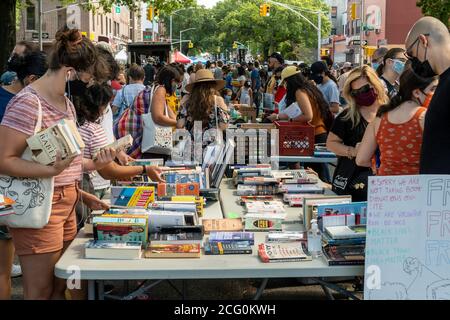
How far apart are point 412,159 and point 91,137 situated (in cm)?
195

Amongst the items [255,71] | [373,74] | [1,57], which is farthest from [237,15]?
[373,74]

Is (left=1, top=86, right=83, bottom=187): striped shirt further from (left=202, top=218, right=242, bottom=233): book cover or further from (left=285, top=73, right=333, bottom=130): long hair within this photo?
(left=285, top=73, right=333, bottom=130): long hair

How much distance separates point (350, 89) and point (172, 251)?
7.39 feet

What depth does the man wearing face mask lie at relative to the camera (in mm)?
10070

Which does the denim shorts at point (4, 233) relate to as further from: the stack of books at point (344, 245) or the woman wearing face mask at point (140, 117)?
→ the woman wearing face mask at point (140, 117)

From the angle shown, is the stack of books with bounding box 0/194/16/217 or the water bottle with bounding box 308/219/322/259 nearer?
the stack of books with bounding box 0/194/16/217

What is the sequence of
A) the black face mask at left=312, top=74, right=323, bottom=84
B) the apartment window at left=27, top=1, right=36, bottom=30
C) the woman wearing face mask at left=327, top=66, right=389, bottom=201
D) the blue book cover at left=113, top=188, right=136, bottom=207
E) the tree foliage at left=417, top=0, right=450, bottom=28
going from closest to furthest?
1. the blue book cover at left=113, top=188, right=136, bottom=207
2. the woman wearing face mask at left=327, top=66, right=389, bottom=201
3. the black face mask at left=312, top=74, right=323, bottom=84
4. the tree foliage at left=417, top=0, right=450, bottom=28
5. the apartment window at left=27, top=1, right=36, bottom=30

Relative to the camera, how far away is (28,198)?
3.24 meters

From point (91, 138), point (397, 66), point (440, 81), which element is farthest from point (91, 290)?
point (397, 66)

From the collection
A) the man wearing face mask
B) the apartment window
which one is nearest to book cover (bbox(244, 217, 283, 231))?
the man wearing face mask

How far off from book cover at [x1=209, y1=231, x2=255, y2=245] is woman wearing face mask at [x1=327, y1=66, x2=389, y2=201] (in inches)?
58.2

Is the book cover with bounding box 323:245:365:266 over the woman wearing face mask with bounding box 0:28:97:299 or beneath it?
beneath

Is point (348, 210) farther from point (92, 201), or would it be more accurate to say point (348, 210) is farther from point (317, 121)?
point (317, 121)
